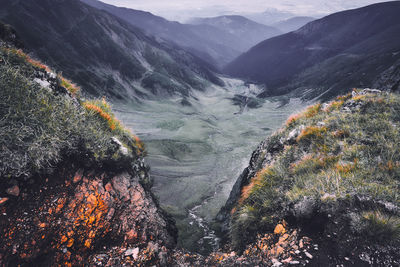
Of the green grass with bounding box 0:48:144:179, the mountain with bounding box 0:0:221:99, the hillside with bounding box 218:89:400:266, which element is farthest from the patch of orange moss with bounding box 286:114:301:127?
the mountain with bounding box 0:0:221:99

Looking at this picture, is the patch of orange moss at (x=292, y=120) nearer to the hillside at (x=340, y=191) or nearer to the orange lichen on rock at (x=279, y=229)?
the hillside at (x=340, y=191)

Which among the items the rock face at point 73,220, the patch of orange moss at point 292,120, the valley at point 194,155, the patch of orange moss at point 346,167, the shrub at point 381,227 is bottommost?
the valley at point 194,155

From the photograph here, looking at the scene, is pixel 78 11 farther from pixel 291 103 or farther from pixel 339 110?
pixel 339 110

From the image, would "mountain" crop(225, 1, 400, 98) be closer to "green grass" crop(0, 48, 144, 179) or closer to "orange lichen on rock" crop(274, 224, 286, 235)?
"orange lichen on rock" crop(274, 224, 286, 235)

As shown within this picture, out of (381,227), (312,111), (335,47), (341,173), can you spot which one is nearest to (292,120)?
(312,111)

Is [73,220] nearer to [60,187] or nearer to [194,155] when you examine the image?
[60,187]

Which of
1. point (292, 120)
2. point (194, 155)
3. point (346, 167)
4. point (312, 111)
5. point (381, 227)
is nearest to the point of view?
point (381, 227)

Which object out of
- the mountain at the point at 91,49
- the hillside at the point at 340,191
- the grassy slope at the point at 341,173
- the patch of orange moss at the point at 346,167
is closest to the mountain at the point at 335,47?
the mountain at the point at 91,49
